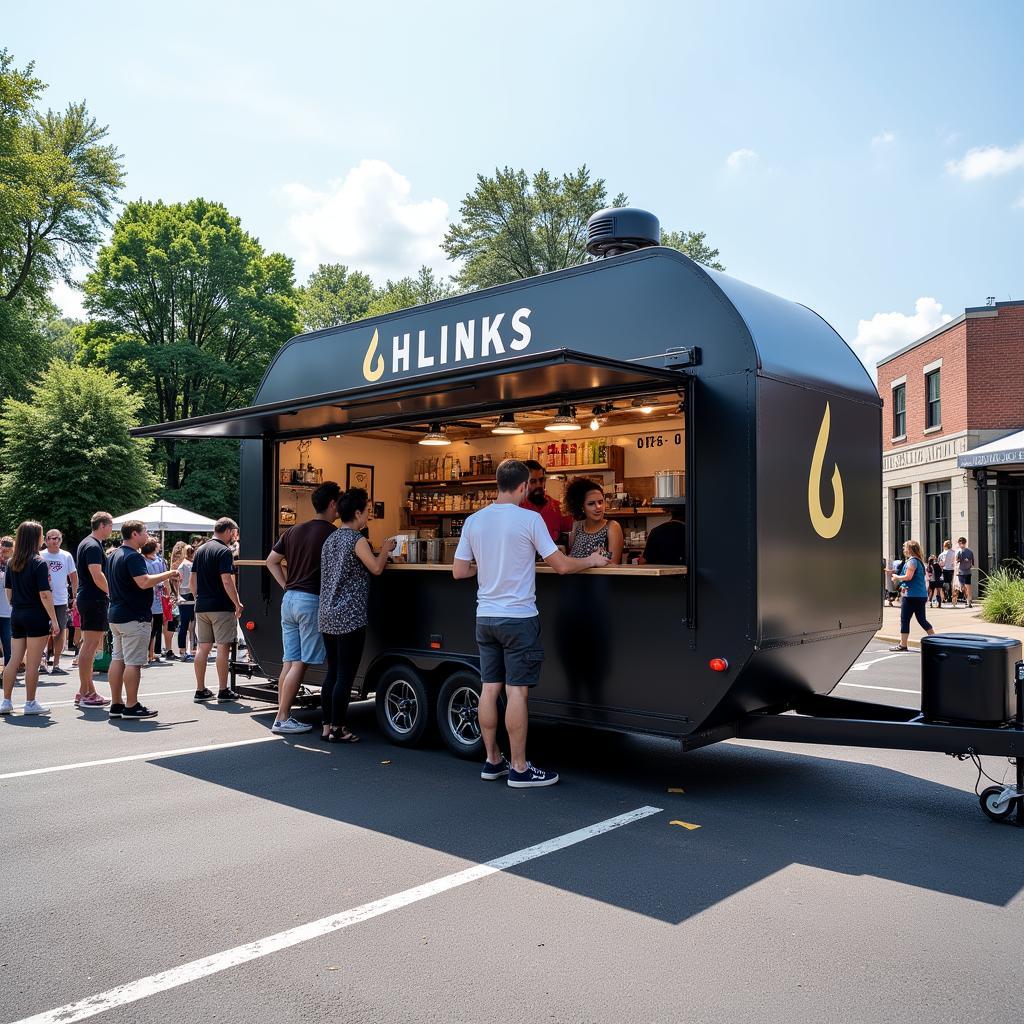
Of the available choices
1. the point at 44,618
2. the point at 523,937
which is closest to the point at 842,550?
the point at 523,937

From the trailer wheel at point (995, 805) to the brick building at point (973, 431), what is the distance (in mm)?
18061

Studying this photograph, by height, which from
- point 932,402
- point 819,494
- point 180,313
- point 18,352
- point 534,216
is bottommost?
point 819,494

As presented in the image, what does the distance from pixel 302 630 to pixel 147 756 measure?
1556 millimetres

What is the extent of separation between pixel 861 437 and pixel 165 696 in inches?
313

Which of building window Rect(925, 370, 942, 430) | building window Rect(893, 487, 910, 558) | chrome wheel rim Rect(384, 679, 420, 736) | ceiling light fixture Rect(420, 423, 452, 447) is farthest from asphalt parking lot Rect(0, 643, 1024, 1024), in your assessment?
building window Rect(893, 487, 910, 558)

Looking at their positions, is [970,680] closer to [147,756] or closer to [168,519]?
[147,756]

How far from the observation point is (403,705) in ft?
25.0

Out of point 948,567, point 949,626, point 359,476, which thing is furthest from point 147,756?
point 948,567

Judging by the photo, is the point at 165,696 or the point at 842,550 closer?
the point at 842,550

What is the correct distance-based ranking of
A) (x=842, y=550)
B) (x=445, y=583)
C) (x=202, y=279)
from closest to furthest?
(x=842, y=550)
(x=445, y=583)
(x=202, y=279)

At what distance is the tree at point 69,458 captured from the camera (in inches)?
940

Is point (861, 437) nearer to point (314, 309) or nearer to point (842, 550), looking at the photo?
point (842, 550)

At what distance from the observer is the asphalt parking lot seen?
3.34 metres

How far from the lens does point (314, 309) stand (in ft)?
171
